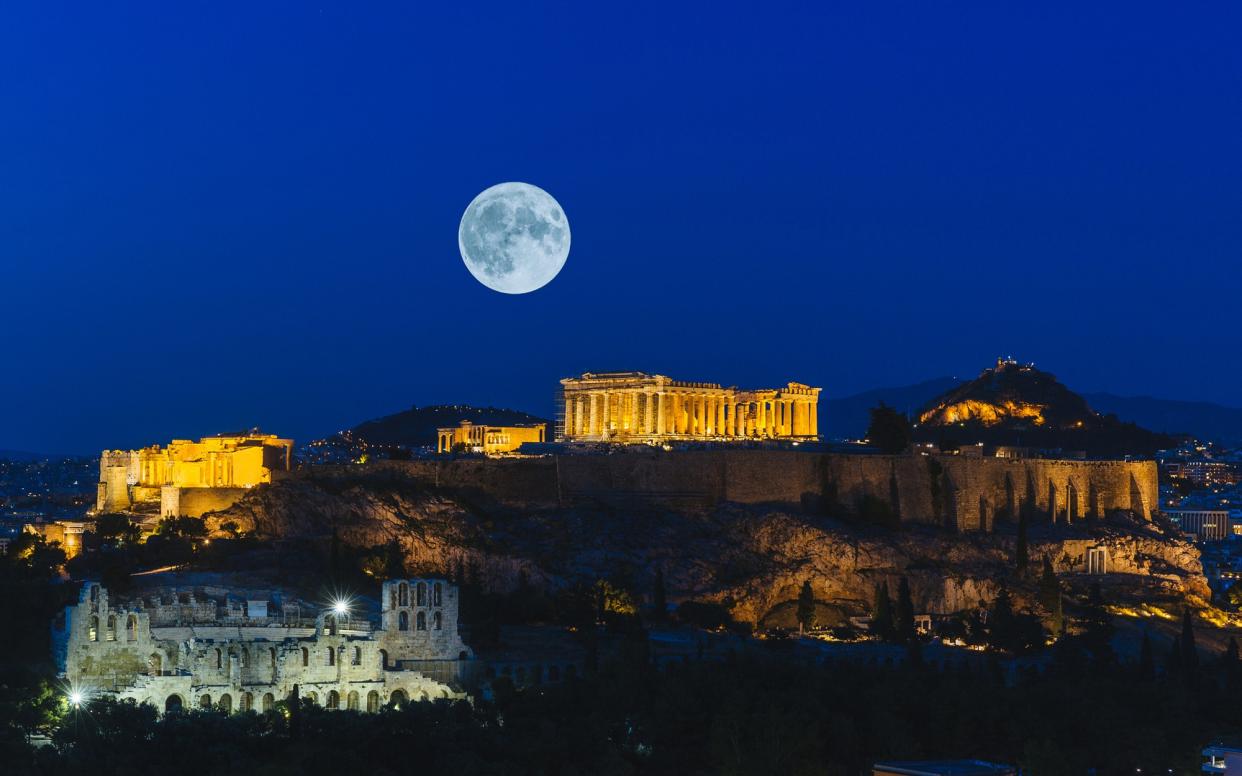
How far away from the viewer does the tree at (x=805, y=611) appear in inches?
2596

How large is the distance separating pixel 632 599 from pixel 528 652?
31.9 feet

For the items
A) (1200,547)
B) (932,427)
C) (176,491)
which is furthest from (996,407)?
A: (176,491)

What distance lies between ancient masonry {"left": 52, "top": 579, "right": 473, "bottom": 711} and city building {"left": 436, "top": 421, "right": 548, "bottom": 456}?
33.0 meters

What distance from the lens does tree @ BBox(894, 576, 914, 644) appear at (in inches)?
2520

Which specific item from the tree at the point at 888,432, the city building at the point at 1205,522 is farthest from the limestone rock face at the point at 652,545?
the city building at the point at 1205,522

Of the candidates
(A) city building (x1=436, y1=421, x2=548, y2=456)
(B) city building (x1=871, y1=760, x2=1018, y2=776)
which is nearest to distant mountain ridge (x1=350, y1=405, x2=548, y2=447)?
(A) city building (x1=436, y1=421, x2=548, y2=456)

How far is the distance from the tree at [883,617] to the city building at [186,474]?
21.7 m

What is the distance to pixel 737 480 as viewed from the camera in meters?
77.5

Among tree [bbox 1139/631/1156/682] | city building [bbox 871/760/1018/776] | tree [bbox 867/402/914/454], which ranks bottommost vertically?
city building [bbox 871/760/1018/776]

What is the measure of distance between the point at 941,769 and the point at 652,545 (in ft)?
88.1

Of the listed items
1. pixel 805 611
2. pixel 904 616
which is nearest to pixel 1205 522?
pixel 904 616

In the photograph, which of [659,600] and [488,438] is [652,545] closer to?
[659,600]

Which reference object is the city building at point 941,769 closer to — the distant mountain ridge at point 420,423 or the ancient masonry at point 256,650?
the ancient masonry at point 256,650

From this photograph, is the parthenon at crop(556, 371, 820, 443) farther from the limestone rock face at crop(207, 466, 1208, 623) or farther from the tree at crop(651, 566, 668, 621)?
the tree at crop(651, 566, 668, 621)
